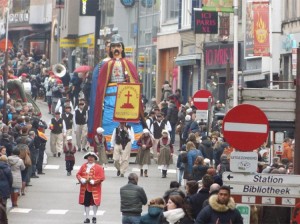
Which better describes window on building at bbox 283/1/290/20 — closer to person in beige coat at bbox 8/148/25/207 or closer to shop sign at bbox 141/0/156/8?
person in beige coat at bbox 8/148/25/207

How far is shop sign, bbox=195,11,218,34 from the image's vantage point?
2282 inches

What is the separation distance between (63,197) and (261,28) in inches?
530

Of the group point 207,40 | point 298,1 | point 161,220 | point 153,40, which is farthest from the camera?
point 153,40

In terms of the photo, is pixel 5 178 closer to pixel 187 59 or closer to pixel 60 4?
pixel 187 59

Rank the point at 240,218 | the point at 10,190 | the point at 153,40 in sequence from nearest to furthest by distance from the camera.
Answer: the point at 240,218 → the point at 10,190 → the point at 153,40

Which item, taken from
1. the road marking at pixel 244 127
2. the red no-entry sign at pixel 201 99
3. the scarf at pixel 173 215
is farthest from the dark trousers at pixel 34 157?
the road marking at pixel 244 127

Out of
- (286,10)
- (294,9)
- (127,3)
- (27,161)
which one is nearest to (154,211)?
(27,161)

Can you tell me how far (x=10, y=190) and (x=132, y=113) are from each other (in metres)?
11.4

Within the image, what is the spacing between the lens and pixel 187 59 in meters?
63.8

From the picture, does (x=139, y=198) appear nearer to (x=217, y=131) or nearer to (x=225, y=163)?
(x=225, y=163)

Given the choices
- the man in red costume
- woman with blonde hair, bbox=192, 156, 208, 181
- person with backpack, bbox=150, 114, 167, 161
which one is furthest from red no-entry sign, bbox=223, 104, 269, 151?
person with backpack, bbox=150, 114, 167, 161

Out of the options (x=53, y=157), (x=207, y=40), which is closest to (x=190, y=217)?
(x=53, y=157)

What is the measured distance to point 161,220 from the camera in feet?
66.4

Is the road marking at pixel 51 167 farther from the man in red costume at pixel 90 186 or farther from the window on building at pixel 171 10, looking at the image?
the window on building at pixel 171 10
